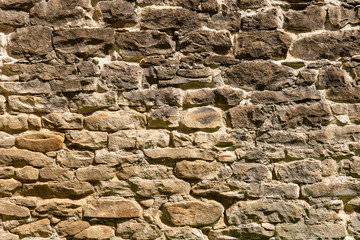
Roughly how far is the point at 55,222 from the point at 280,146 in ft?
4.84

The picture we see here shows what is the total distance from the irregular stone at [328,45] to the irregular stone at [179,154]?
864 mm

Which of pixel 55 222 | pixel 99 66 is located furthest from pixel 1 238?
pixel 99 66

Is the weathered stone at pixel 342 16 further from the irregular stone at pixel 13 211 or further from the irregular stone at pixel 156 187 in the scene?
the irregular stone at pixel 13 211

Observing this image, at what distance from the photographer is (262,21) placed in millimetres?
2031

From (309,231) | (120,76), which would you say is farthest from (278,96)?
(120,76)

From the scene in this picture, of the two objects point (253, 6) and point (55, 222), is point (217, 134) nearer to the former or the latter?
point (253, 6)

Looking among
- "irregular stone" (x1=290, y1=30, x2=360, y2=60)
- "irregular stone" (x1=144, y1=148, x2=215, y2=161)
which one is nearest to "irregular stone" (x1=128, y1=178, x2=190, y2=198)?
"irregular stone" (x1=144, y1=148, x2=215, y2=161)

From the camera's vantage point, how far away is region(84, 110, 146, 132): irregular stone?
1983 mm

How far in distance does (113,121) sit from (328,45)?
1.45 meters

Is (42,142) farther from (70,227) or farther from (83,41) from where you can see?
A: (83,41)

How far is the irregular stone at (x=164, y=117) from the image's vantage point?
6.52 feet

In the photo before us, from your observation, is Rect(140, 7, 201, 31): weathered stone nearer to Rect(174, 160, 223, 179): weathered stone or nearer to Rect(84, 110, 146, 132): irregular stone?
Rect(84, 110, 146, 132): irregular stone

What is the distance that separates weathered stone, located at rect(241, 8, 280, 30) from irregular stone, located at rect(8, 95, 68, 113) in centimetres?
124

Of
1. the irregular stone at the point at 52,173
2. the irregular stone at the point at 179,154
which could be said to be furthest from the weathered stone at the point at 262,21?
the irregular stone at the point at 52,173
